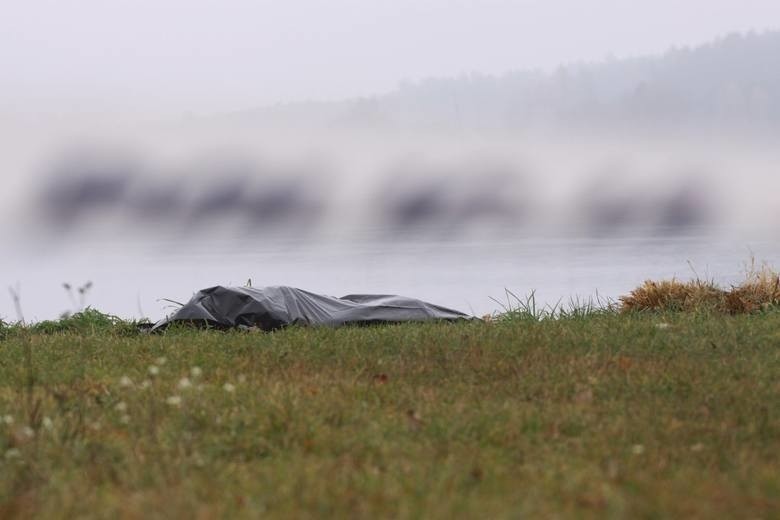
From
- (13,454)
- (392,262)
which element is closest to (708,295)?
(13,454)

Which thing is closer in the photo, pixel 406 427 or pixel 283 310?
pixel 406 427

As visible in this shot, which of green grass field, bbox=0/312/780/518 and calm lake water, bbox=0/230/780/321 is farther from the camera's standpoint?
calm lake water, bbox=0/230/780/321

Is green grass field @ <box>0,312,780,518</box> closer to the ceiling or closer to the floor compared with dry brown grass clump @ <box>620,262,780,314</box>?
closer to the floor

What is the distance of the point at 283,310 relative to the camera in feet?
35.1

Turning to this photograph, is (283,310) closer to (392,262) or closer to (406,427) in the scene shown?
(406,427)

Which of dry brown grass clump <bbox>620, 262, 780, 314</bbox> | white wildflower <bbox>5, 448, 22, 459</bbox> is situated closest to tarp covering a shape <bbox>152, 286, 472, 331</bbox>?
dry brown grass clump <bbox>620, 262, 780, 314</bbox>

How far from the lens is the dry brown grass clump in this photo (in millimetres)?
10898

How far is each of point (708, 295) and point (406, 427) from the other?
722 centimetres

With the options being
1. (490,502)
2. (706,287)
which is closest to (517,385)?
(490,502)

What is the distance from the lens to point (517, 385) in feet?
20.5

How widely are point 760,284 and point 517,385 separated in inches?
241

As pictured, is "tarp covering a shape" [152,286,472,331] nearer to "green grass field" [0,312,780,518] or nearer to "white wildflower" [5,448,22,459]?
"green grass field" [0,312,780,518]

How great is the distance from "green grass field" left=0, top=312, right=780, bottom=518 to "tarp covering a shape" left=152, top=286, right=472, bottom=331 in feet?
7.04

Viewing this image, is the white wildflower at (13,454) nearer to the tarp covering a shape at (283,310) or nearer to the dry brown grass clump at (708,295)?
the tarp covering a shape at (283,310)
